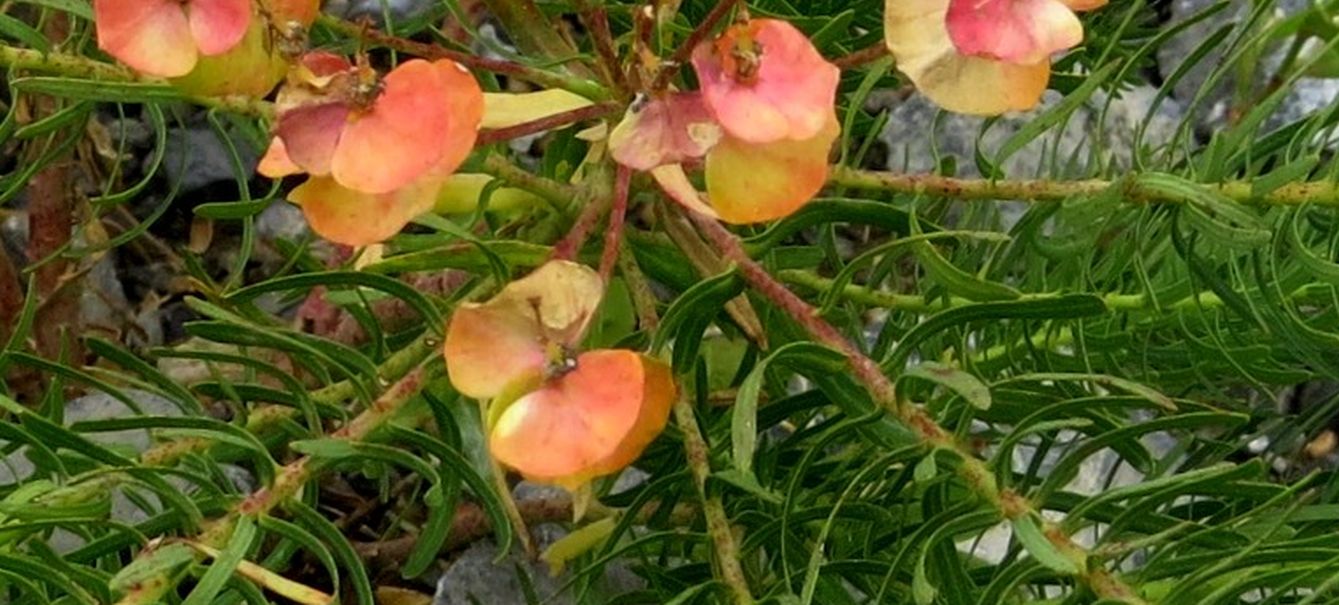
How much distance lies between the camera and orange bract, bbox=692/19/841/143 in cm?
52

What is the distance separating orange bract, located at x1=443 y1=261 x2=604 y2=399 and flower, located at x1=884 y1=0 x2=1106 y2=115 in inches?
4.8

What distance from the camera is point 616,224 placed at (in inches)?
23.7

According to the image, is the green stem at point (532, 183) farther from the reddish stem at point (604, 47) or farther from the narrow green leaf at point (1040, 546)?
the narrow green leaf at point (1040, 546)

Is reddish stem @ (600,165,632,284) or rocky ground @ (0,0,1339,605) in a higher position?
reddish stem @ (600,165,632,284)

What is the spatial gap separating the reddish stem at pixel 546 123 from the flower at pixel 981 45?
116mm

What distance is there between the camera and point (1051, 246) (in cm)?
73

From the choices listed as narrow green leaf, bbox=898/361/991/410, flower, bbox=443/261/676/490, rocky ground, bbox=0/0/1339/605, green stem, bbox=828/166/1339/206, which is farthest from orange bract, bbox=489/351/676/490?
rocky ground, bbox=0/0/1339/605

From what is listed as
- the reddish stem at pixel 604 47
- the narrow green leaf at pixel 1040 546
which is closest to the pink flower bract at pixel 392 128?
the reddish stem at pixel 604 47

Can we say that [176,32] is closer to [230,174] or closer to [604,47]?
[604,47]

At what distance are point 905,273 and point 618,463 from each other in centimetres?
69

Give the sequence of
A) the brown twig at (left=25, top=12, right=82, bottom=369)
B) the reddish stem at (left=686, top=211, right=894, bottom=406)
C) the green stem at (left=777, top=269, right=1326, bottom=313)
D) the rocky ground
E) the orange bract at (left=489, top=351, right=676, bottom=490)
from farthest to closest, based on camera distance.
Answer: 1. the rocky ground
2. the brown twig at (left=25, top=12, right=82, bottom=369)
3. the green stem at (left=777, top=269, right=1326, bottom=313)
4. the reddish stem at (left=686, top=211, right=894, bottom=406)
5. the orange bract at (left=489, top=351, right=676, bottom=490)

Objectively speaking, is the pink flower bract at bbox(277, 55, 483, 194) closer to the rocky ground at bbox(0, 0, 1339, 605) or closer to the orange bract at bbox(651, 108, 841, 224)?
the orange bract at bbox(651, 108, 841, 224)

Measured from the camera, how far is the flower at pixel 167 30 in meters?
0.53

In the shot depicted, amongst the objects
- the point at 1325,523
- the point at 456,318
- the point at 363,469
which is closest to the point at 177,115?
the point at 363,469
